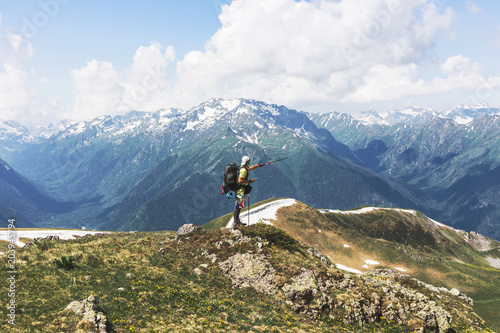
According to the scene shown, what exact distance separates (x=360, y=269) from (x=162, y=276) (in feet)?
238

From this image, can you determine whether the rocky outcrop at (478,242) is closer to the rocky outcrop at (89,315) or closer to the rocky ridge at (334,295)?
the rocky ridge at (334,295)

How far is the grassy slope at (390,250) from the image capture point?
2736 inches

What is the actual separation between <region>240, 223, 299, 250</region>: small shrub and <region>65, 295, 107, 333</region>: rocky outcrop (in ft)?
60.3

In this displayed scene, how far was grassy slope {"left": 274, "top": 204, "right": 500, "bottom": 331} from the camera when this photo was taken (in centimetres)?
6949

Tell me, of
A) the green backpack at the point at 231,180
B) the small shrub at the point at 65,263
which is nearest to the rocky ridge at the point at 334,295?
the green backpack at the point at 231,180

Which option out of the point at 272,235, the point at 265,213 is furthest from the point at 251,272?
the point at 265,213

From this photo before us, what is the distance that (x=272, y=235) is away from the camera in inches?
1315

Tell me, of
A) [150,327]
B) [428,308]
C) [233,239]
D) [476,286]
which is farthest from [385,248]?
[150,327]

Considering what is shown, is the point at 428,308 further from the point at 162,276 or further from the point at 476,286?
the point at 476,286

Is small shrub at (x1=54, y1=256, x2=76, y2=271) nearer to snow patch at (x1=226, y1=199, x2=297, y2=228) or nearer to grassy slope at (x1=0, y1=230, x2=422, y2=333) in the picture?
grassy slope at (x1=0, y1=230, x2=422, y2=333)

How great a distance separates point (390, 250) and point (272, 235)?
255 feet

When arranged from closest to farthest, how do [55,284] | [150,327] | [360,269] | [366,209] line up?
[150,327] → [55,284] → [360,269] → [366,209]

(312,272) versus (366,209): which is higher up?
(366,209)

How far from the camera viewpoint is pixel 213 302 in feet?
75.1
